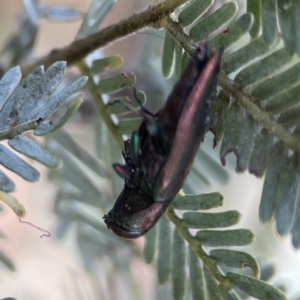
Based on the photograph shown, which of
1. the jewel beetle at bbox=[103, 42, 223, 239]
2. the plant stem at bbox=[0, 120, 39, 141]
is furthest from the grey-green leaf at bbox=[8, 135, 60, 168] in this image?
the jewel beetle at bbox=[103, 42, 223, 239]

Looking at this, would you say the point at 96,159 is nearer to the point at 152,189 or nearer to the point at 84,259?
the point at 84,259

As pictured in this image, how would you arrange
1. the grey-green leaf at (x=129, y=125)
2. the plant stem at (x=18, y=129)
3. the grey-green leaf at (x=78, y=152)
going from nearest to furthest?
the plant stem at (x=18, y=129)
the grey-green leaf at (x=129, y=125)
the grey-green leaf at (x=78, y=152)

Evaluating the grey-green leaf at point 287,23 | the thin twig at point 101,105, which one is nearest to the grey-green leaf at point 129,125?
the thin twig at point 101,105

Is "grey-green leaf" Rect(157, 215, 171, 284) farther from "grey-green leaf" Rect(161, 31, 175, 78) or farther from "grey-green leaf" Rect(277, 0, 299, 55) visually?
"grey-green leaf" Rect(277, 0, 299, 55)

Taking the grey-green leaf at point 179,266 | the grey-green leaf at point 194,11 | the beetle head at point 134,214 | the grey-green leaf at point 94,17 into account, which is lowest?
the grey-green leaf at point 179,266

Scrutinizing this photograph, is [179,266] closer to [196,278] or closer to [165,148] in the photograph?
[196,278]

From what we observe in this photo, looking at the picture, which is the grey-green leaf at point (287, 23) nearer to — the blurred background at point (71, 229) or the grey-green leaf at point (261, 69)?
the grey-green leaf at point (261, 69)

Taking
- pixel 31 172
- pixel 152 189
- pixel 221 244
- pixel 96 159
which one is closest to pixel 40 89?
pixel 31 172

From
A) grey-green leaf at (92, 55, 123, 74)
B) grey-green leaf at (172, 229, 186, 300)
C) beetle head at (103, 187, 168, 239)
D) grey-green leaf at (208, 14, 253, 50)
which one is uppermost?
grey-green leaf at (92, 55, 123, 74)
